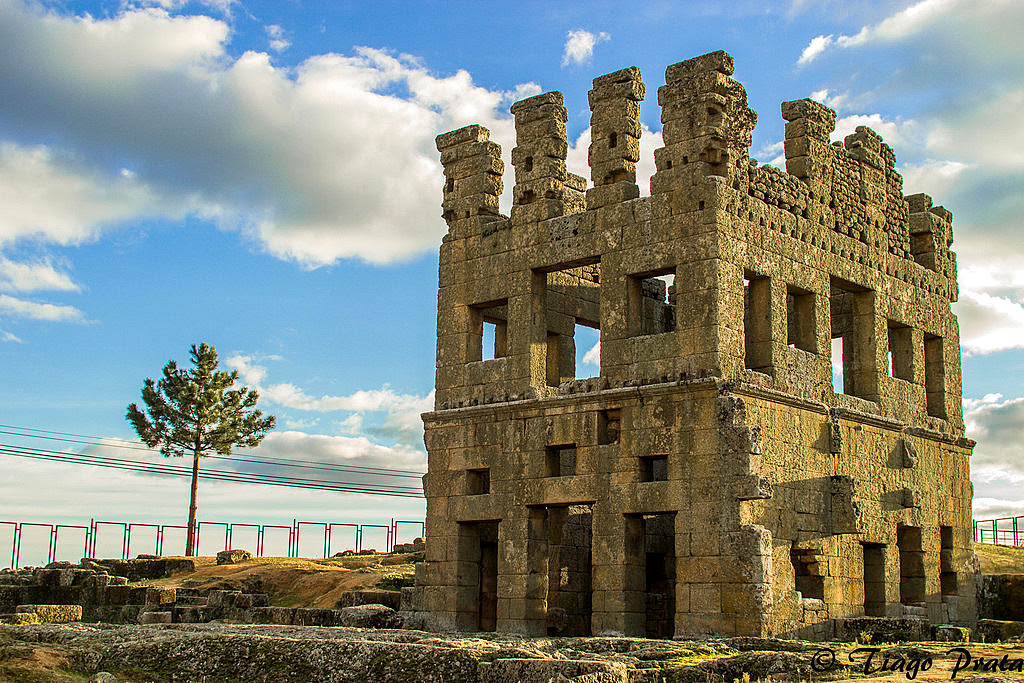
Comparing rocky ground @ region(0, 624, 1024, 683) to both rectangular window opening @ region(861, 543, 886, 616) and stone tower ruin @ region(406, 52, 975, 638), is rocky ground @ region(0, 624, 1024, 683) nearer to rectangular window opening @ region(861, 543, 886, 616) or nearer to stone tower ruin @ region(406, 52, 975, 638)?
stone tower ruin @ region(406, 52, 975, 638)

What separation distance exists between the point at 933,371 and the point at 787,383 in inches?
232

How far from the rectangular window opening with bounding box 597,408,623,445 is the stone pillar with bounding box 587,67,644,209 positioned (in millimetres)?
3499

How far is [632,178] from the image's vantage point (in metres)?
19.0

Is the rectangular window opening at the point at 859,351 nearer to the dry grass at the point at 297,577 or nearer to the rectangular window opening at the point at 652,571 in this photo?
the rectangular window opening at the point at 652,571

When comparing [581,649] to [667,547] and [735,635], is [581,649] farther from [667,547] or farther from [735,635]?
[667,547]

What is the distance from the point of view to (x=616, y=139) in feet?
61.9

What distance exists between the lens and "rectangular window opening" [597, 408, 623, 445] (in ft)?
58.6

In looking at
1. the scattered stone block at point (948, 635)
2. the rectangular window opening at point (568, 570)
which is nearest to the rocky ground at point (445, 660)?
the scattered stone block at point (948, 635)

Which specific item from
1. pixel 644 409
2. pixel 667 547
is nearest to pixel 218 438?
pixel 667 547

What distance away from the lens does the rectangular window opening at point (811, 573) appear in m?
17.5

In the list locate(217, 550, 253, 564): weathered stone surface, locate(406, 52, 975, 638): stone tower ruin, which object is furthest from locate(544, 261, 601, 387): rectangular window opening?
locate(217, 550, 253, 564): weathered stone surface

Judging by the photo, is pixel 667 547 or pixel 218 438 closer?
pixel 667 547

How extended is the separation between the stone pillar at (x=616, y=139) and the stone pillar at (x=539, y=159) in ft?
2.80

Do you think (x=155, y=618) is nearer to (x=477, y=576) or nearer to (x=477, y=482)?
(x=477, y=576)
